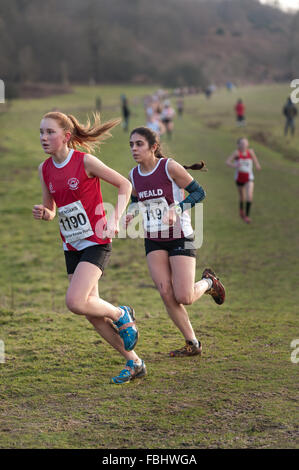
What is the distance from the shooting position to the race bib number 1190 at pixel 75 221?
4.85m

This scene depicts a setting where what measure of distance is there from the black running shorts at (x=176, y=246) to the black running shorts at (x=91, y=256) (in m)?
0.59

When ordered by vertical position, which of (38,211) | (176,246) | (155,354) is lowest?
(155,354)

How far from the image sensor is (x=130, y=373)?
16.4 ft

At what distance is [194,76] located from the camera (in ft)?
357

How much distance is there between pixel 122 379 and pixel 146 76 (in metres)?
109

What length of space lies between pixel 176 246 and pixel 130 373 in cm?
120

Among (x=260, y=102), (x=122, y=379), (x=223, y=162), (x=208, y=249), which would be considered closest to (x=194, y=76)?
(x=260, y=102)

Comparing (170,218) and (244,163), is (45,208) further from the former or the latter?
(244,163)

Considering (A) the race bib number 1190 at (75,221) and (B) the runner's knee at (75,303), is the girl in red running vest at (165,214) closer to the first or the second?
(A) the race bib number 1190 at (75,221)

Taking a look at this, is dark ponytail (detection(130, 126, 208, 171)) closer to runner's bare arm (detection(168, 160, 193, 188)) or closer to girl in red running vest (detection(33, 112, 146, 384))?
runner's bare arm (detection(168, 160, 193, 188))

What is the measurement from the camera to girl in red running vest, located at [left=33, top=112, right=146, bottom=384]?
4.77 m

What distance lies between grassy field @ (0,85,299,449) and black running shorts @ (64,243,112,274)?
3.36 ft

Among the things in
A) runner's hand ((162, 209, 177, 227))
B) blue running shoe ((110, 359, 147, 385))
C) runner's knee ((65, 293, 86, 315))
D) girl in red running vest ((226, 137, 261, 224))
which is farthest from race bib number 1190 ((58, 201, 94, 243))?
girl in red running vest ((226, 137, 261, 224))

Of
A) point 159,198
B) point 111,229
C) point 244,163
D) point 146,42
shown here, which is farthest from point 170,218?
point 146,42
